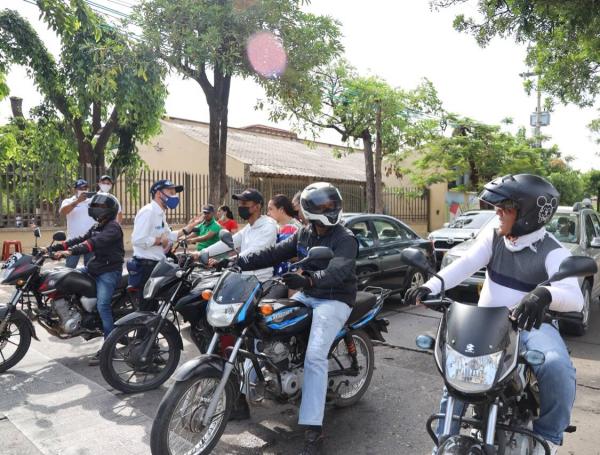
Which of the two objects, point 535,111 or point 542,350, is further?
point 535,111

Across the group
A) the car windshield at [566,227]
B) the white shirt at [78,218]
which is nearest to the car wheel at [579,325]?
the car windshield at [566,227]

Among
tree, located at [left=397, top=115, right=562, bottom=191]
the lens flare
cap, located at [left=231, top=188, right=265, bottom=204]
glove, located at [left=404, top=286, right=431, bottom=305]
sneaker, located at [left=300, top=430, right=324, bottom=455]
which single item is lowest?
sneaker, located at [left=300, top=430, right=324, bottom=455]

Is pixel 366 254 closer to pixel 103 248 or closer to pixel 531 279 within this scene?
pixel 103 248

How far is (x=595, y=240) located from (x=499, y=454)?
210 inches

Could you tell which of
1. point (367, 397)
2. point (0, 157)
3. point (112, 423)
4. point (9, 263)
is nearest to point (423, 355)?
point (367, 397)

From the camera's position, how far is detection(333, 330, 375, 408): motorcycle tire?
13.8 feet

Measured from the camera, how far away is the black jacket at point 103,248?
525 cm

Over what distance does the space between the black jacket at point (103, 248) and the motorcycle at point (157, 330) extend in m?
1.02

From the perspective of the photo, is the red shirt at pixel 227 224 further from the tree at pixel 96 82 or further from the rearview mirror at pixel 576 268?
the rearview mirror at pixel 576 268

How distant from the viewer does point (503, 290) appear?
298 cm

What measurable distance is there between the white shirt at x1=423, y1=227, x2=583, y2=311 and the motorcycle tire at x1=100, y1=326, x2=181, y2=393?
2.67 metres

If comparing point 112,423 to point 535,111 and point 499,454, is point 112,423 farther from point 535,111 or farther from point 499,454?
point 535,111

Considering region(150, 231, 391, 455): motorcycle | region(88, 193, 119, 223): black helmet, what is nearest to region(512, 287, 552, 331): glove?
region(150, 231, 391, 455): motorcycle

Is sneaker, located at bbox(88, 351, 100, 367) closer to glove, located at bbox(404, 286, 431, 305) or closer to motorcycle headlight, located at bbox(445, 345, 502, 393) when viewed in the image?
glove, located at bbox(404, 286, 431, 305)
